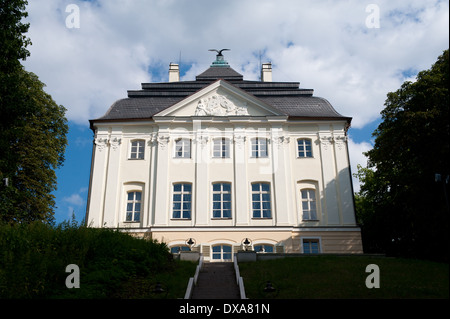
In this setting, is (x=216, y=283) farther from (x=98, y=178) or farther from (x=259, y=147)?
(x=98, y=178)

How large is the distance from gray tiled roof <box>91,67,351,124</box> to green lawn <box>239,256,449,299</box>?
12126 millimetres

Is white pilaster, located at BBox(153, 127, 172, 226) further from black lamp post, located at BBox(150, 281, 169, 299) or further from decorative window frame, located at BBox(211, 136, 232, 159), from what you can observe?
black lamp post, located at BBox(150, 281, 169, 299)

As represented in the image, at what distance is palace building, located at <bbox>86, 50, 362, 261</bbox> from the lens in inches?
976

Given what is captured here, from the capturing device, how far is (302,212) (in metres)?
25.7

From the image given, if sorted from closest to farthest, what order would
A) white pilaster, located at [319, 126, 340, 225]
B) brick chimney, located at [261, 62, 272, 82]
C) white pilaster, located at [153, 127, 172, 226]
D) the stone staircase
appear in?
the stone staircase → white pilaster, located at [153, 127, 172, 226] → white pilaster, located at [319, 126, 340, 225] → brick chimney, located at [261, 62, 272, 82]

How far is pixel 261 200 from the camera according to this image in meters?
25.8

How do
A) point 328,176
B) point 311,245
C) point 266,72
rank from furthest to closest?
point 266,72, point 328,176, point 311,245

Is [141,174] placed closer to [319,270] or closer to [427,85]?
[319,270]

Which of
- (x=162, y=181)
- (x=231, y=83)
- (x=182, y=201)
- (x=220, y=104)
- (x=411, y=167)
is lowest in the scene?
(x=182, y=201)

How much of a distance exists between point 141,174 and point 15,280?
1449cm

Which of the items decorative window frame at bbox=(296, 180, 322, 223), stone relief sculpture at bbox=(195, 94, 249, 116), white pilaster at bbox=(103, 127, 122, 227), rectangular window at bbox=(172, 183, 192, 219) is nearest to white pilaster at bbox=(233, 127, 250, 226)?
stone relief sculpture at bbox=(195, 94, 249, 116)

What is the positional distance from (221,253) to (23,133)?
1226 centimetres

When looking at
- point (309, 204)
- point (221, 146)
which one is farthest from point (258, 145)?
point (309, 204)
